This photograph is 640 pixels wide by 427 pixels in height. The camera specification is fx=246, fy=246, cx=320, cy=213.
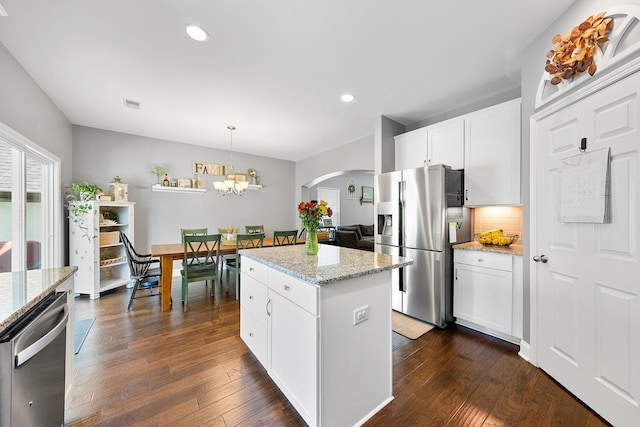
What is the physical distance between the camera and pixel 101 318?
2877 mm

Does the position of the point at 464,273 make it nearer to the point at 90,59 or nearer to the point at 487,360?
the point at 487,360

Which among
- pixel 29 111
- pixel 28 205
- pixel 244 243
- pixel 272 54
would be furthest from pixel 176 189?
pixel 272 54

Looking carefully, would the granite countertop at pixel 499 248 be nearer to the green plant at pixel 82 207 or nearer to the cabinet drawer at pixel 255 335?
the cabinet drawer at pixel 255 335

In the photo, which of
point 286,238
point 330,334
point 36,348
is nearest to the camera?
point 36,348

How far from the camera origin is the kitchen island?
4.32 feet

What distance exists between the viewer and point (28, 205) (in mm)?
2875

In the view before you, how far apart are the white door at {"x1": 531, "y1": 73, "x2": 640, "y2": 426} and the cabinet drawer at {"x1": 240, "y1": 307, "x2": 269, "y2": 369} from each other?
213 centimetres

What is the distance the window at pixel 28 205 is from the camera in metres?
2.35

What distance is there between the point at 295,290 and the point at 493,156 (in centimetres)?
253

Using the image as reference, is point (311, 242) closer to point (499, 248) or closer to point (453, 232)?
point (453, 232)

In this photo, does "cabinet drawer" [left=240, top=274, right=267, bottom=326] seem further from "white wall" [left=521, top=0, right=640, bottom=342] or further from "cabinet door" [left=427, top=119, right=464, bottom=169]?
"cabinet door" [left=427, top=119, right=464, bottom=169]

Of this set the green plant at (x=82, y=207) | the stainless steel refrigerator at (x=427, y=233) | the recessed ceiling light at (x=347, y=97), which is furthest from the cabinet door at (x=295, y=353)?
the green plant at (x=82, y=207)

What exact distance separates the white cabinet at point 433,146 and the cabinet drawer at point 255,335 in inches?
107

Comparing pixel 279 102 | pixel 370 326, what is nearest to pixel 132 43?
pixel 279 102
